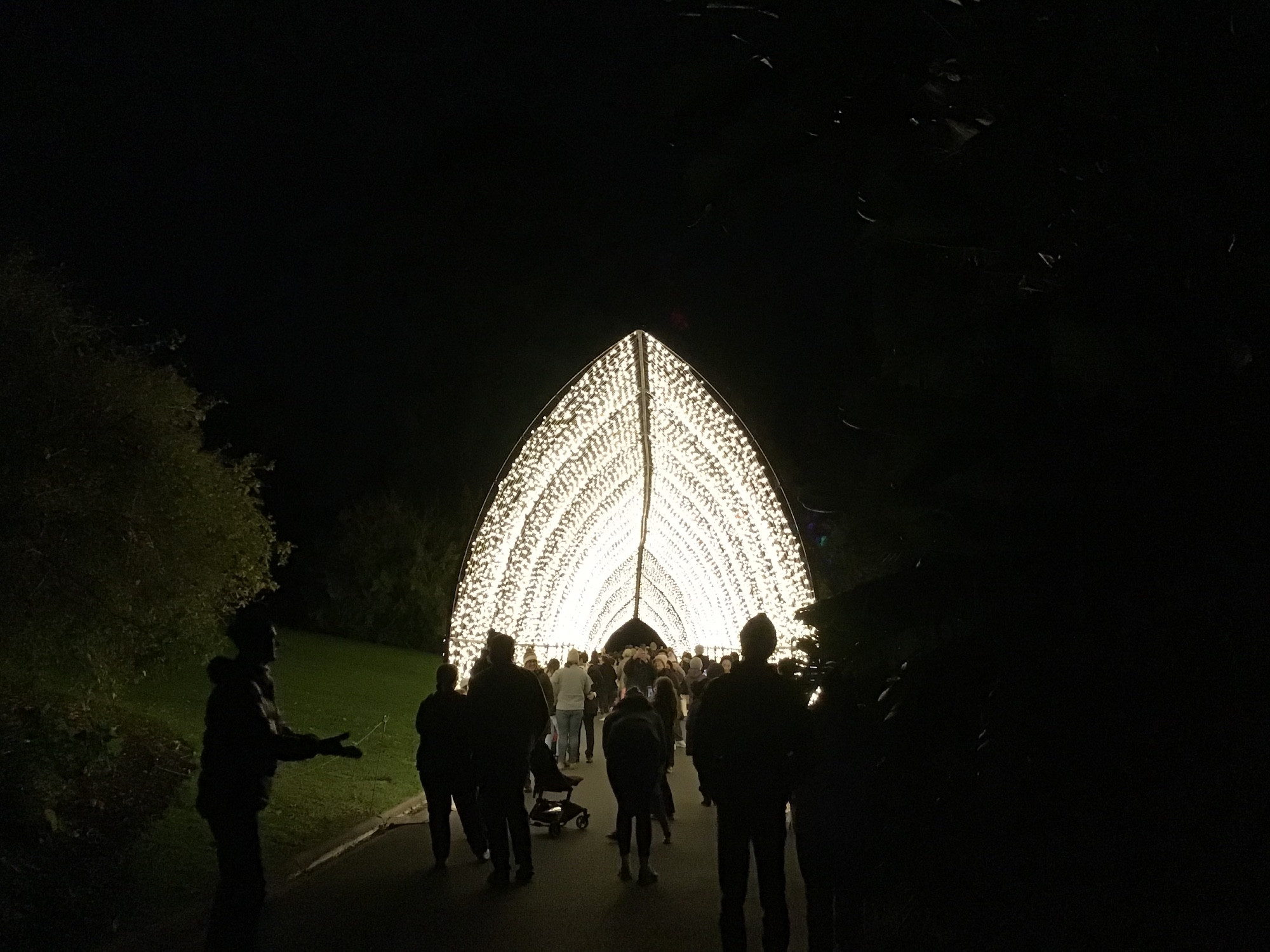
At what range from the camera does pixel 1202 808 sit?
1.98m

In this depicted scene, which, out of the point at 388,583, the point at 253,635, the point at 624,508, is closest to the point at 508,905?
the point at 253,635

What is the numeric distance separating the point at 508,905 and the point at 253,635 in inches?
132

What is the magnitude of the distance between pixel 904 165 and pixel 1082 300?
42cm

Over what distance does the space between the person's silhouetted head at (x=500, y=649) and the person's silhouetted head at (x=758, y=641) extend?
3.04 metres

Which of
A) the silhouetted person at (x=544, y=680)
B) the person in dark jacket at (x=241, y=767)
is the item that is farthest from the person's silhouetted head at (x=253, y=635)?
the silhouetted person at (x=544, y=680)

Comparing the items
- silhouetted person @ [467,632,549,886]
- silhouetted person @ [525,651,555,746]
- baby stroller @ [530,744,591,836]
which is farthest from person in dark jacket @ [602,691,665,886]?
silhouetted person @ [525,651,555,746]

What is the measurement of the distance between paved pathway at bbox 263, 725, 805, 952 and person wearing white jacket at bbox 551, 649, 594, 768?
15.2 feet

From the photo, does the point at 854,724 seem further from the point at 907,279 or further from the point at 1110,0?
the point at 1110,0

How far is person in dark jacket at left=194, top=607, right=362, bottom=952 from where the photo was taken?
16.6ft

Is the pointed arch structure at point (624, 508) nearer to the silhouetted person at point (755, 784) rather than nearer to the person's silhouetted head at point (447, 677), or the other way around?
the person's silhouetted head at point (447, 677)

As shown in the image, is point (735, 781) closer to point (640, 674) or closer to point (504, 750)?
point (504, 750)

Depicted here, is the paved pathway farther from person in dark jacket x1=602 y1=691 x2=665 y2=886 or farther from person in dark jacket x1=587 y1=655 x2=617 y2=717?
person in dark jacket x1=587 y1=655 x2=617 y2=717

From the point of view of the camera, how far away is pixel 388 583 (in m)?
41.9

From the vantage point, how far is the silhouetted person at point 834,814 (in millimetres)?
2783
